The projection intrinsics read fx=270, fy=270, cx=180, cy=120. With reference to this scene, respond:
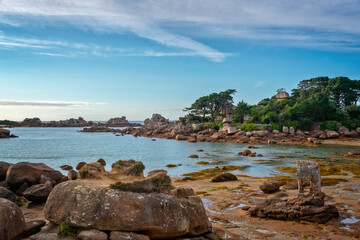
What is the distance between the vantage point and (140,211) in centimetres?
955

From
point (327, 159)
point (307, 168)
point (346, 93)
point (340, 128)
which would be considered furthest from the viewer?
point (346, 93)

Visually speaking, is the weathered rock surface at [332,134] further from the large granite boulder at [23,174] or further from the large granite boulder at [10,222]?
the large granite boulder at [10,222]

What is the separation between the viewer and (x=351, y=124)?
2766 inches

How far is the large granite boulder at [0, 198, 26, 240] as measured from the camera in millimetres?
9289

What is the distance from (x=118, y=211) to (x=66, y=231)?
1.96m

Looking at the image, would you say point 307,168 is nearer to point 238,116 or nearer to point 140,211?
point 140,211

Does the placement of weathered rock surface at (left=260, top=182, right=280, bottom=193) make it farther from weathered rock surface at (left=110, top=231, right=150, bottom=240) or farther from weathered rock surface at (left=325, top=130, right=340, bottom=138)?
weathered rock surface at (left=325, top=130, right=340, bottom=138)

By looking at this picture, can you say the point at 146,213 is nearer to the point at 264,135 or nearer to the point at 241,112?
the point at 264,135

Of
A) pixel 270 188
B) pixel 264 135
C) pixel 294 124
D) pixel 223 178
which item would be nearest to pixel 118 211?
pixel 270 188

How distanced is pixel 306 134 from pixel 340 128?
8.13 metres

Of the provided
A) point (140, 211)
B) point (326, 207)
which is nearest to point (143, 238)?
point (140, 211)

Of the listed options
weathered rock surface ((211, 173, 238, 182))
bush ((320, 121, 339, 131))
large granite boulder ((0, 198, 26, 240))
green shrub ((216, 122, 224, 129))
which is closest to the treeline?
bush ((320, 121, 339, 131))

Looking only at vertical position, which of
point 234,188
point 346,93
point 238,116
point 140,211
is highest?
point 346,93

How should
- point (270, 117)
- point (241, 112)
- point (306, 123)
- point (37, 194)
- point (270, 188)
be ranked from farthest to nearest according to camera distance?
1. point (241, 112)
2. point (270, 117)
3. point (306, 123)
4. point (270, 188)
5. point (37, 194)
